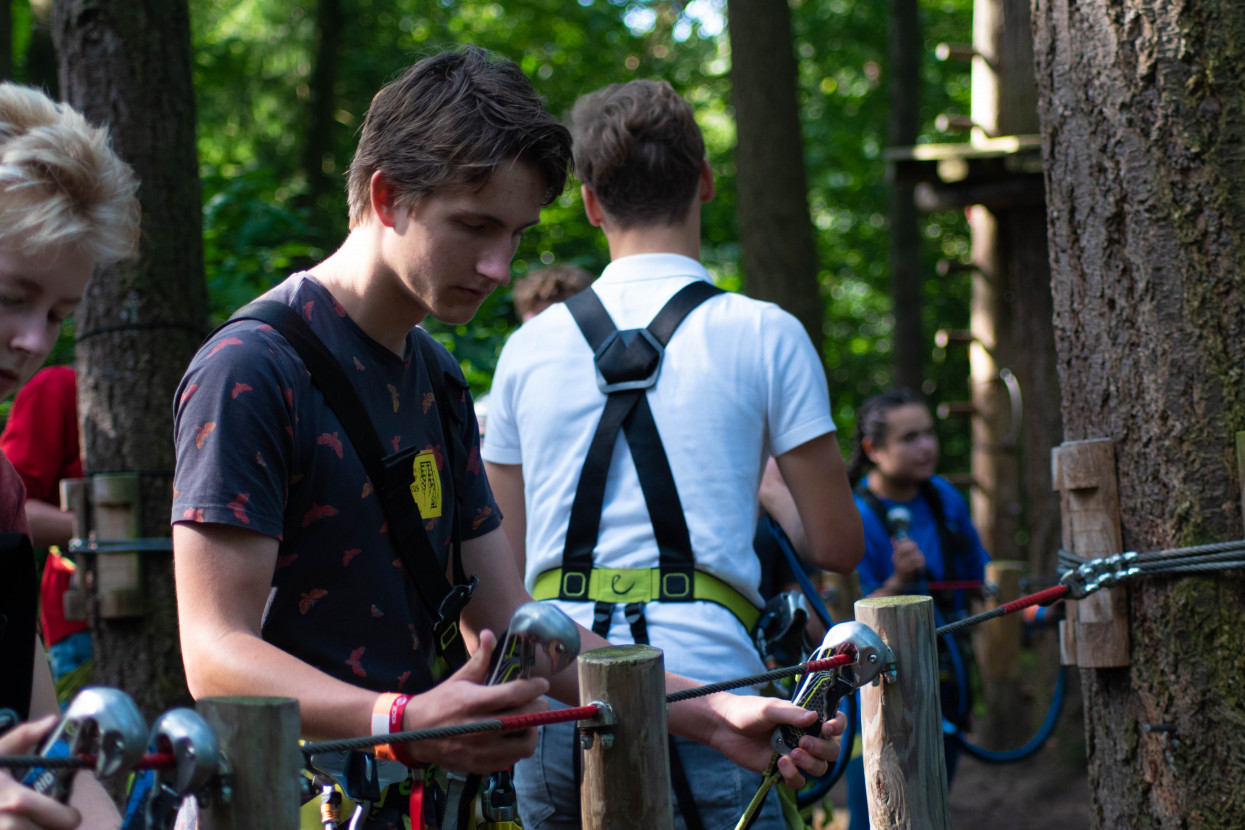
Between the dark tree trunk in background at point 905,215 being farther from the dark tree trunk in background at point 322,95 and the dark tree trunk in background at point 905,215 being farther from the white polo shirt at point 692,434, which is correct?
the white polo shirt at point 692,434

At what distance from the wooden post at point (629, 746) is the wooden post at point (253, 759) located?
0.45 metres

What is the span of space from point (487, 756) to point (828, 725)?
1.95ft

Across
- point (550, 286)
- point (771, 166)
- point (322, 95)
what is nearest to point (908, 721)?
point (550, 286)

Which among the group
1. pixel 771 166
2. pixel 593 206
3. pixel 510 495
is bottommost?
pixel 510 495

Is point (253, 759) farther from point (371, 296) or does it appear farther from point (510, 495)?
point (510, 495)

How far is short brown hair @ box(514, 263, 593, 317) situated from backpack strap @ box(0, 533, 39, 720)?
283 centimetres

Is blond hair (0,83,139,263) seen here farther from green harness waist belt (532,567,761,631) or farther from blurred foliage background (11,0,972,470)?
blurred foliage background (11,0,972,470)

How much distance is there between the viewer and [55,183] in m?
1.55

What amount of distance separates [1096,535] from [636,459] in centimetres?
105

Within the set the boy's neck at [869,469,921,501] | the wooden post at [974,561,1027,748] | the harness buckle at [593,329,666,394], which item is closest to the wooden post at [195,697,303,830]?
the harness buckle at [593,329,666,394]

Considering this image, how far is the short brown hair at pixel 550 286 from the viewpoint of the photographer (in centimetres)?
432

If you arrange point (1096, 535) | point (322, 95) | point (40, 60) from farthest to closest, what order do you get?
point (322, 95) → point (40, 60) → point (1096, 535)

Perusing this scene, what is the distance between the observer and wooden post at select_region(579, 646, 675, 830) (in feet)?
5.25

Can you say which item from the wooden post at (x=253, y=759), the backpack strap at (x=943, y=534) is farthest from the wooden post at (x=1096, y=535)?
the backpack strap at (x=943, y=534)
